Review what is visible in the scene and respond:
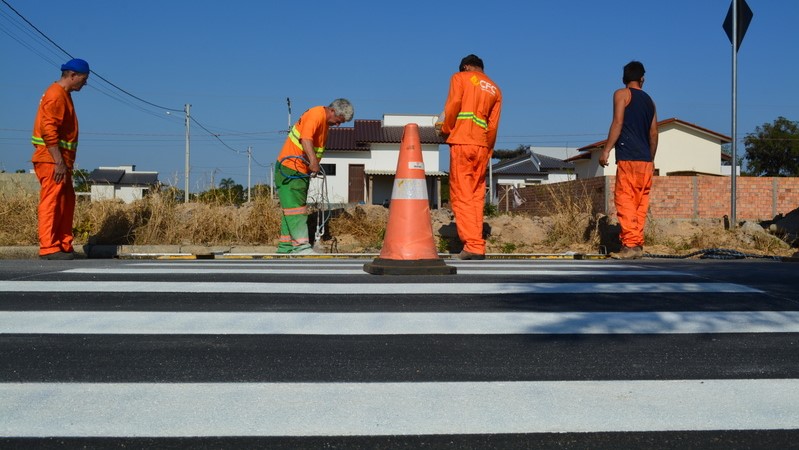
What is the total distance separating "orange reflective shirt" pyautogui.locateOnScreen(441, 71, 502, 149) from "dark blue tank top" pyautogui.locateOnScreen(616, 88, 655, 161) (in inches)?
68.8

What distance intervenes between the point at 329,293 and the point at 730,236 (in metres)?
8.01

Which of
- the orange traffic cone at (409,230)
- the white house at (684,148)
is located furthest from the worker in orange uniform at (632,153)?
the white house at (684,148)

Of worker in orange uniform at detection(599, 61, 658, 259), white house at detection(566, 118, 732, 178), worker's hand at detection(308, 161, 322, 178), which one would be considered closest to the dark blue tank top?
worker in orange uniform at detection(599, 61, 658, 259)

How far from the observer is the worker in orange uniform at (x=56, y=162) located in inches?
319

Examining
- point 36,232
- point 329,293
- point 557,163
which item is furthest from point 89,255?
point 557,163

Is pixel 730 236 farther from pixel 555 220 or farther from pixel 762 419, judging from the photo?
pixel 762 419

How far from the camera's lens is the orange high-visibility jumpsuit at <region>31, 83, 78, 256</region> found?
8086 millimetres

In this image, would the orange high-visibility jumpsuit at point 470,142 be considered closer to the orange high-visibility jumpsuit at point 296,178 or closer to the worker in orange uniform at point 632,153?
the worker in orange uniform at point 632,153

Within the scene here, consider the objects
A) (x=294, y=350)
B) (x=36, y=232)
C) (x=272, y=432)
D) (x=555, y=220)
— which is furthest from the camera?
(x=555, y=220)

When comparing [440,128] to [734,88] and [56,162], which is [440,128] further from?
[734,88]

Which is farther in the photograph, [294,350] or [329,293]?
[329,293]

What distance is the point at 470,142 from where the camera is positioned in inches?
321

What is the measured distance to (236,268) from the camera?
608cm

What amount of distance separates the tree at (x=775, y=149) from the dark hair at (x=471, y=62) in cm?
6341
